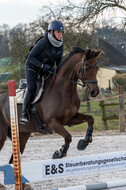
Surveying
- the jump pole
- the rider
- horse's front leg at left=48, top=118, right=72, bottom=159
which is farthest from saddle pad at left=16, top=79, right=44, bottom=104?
the jump pole

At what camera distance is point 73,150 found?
8453 mm

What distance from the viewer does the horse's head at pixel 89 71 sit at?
4.58m

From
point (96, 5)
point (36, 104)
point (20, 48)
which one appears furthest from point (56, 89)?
point (20, 48)

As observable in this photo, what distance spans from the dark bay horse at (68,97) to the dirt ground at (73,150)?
2.87ft

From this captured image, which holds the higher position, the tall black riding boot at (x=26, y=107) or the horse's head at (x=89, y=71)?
the horse's head at (x=89, y=71)

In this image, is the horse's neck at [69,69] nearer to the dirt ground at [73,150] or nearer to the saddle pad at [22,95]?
the saddle pad at [22,95]

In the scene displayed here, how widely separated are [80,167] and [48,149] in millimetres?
4402

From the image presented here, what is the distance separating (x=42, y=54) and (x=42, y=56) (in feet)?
0.10

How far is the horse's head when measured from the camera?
4578 millimetres

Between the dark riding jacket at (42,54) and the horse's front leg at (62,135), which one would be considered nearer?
the horse's front leg at (62,135)

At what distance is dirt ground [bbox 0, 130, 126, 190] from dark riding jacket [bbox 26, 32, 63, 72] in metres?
1.84

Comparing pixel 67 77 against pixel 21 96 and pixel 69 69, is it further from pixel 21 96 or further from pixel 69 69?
pixel 21 96

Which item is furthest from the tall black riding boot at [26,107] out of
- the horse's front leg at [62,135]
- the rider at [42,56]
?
the horse's front leg at [62,135]

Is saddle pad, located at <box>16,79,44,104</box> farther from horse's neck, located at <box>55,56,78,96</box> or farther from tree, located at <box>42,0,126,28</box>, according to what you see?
tree, located at <box>42,0,126,28</box>
